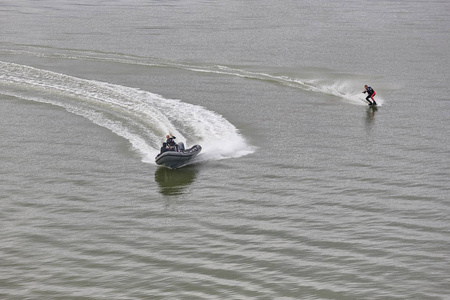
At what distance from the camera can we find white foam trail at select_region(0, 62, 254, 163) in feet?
92.6

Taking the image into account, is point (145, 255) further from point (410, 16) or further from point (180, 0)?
point (180, 0)

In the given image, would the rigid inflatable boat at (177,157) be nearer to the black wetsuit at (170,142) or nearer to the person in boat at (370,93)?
the black wetsuit at (170,142)

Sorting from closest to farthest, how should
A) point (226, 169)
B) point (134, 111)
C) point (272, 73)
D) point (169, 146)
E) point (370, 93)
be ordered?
point (226, 169), point (169, 146), point (134, 111), point (370, 93), point (272, 73)

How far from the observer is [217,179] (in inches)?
965

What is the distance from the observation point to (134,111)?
3222 cm

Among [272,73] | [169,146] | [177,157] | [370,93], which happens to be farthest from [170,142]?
[272,73]

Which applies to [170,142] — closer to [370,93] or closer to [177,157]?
[177,157]

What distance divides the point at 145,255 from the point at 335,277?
5.45 metres

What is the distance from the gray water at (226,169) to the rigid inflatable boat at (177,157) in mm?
370

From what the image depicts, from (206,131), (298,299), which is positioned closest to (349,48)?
(206,131)

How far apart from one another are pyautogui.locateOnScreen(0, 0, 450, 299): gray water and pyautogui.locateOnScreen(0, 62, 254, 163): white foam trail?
4.9 inches

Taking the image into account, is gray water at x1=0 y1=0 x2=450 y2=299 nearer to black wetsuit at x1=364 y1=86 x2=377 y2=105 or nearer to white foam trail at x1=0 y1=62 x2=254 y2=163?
white foam trail at x1=0 y1=62 x2=254 y2=163

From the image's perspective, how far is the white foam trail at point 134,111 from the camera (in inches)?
1111

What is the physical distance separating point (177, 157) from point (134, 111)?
7.82 m
